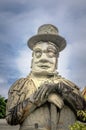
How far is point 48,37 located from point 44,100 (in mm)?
1411

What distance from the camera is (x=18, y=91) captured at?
6.58 m

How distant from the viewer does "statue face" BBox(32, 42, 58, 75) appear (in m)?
6.87

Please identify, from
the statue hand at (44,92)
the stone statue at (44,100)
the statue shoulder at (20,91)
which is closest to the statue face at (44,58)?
the stone statue at (44,100)

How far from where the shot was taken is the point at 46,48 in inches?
276

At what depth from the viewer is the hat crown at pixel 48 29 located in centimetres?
705

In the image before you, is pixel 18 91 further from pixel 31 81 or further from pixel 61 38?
pixel 61 38

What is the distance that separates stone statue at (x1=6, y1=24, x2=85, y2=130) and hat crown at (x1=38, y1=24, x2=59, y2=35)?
0.07 meters

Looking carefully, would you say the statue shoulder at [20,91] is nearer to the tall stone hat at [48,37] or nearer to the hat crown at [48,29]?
the tall stone hat at [48,37]

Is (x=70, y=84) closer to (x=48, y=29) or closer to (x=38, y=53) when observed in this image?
(x=38, y=53)

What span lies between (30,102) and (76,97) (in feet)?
2.75

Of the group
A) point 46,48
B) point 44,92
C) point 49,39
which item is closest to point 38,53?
point 46,48

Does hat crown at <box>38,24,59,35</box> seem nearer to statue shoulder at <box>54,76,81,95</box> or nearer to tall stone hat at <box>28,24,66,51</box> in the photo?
tall stone hat at <box>28,24,66,51</box>

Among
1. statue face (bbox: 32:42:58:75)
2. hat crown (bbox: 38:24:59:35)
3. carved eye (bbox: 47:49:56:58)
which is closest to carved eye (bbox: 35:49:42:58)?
statue face (bbox: 32:42:58:75)

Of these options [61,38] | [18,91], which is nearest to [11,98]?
[18,91]
